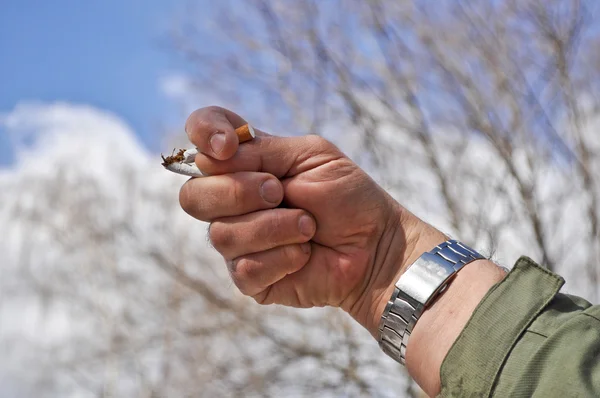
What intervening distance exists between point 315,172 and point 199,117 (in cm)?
36

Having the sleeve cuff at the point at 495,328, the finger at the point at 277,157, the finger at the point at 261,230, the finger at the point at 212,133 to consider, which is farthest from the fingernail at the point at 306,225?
the sleeve cuff at the point at 495,328

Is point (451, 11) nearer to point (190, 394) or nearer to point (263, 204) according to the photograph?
point (190, 394)

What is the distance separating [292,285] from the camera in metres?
2.09

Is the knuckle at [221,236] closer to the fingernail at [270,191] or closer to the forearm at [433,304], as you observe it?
the fingernail at [270,191]

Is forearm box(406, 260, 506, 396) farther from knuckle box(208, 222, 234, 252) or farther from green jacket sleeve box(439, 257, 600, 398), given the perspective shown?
knuckle box(208, 222, 234, 252)

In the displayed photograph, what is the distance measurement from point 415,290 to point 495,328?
0.96 feet

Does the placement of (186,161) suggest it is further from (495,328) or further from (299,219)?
(495,328)

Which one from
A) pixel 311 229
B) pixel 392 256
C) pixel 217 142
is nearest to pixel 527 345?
pixel 392 256

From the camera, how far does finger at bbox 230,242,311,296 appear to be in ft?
6.36

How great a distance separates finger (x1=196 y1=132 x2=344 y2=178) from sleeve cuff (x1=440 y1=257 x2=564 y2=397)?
0.62 m

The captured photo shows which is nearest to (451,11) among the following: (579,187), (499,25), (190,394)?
(499,25)

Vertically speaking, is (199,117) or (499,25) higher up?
(499,25)

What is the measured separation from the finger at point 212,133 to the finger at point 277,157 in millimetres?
34

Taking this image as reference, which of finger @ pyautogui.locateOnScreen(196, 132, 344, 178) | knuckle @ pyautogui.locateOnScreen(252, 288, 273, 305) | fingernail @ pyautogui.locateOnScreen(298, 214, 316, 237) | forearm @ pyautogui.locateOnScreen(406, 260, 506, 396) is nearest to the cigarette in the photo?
finger @ pyautogui.locateOnScreen(196, 132, 344, 178)
